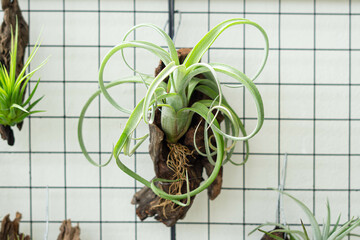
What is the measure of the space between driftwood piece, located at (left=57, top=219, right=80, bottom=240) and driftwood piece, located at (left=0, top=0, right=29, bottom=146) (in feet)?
1.04

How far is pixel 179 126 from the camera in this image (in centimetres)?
109

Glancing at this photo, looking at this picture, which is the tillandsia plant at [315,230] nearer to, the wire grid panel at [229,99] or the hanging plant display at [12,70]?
the wire grid panel at [229,99]

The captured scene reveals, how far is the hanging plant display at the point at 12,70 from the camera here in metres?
1.11

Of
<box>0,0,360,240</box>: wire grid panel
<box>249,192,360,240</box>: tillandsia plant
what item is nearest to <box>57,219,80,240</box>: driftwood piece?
<box>0,0,360,240</box>: wire grid panel

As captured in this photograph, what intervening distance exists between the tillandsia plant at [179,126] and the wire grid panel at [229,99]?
0.32 ft

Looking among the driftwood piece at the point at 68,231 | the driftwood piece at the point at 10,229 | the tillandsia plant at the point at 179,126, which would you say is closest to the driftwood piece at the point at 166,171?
the tillandsia plant at the point at 179,126

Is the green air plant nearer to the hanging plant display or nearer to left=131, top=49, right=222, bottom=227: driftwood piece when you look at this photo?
the hanging plant display

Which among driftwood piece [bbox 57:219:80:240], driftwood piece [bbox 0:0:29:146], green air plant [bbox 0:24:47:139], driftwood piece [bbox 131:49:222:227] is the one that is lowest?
driftwood piece [bbox 57:219:80:240]

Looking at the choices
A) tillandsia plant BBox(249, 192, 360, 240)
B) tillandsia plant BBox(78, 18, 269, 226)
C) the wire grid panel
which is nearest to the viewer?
tillandsia plant BBox(78, 18, 269, 226)

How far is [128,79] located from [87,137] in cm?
27

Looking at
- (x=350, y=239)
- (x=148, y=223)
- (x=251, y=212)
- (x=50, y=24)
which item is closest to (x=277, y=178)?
(x=251, y=212)

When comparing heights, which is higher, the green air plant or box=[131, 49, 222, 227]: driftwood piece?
the green air plant

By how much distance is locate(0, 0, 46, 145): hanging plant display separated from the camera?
→ 1109 mm

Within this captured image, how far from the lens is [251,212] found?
→ 49.9 inches
